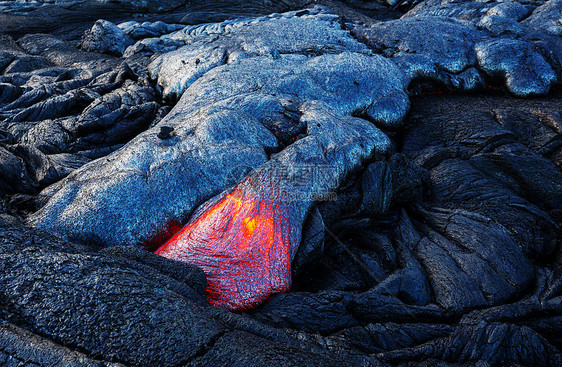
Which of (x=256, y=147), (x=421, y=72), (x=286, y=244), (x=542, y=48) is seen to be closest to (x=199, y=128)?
(x=256, y=147)

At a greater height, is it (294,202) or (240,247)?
(294,202)

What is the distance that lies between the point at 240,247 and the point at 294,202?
90cm

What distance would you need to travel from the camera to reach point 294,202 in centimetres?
453

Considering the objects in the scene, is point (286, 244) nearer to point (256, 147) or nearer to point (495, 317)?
point (256, 147)

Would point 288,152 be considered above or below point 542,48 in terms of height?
below

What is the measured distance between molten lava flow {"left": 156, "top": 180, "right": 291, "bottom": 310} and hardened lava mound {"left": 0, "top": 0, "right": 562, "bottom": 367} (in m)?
0.02

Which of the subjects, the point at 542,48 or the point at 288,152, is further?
the point at 542,48

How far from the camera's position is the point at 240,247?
13.6 ft

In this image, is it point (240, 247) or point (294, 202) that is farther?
point (294, 202)

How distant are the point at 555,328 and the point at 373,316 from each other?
177cm

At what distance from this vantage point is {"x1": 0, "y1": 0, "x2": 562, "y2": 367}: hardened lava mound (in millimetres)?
2678

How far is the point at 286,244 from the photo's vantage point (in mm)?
4230

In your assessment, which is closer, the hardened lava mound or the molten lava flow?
the hardened lava mound

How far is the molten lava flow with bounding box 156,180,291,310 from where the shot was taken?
3865 mm
